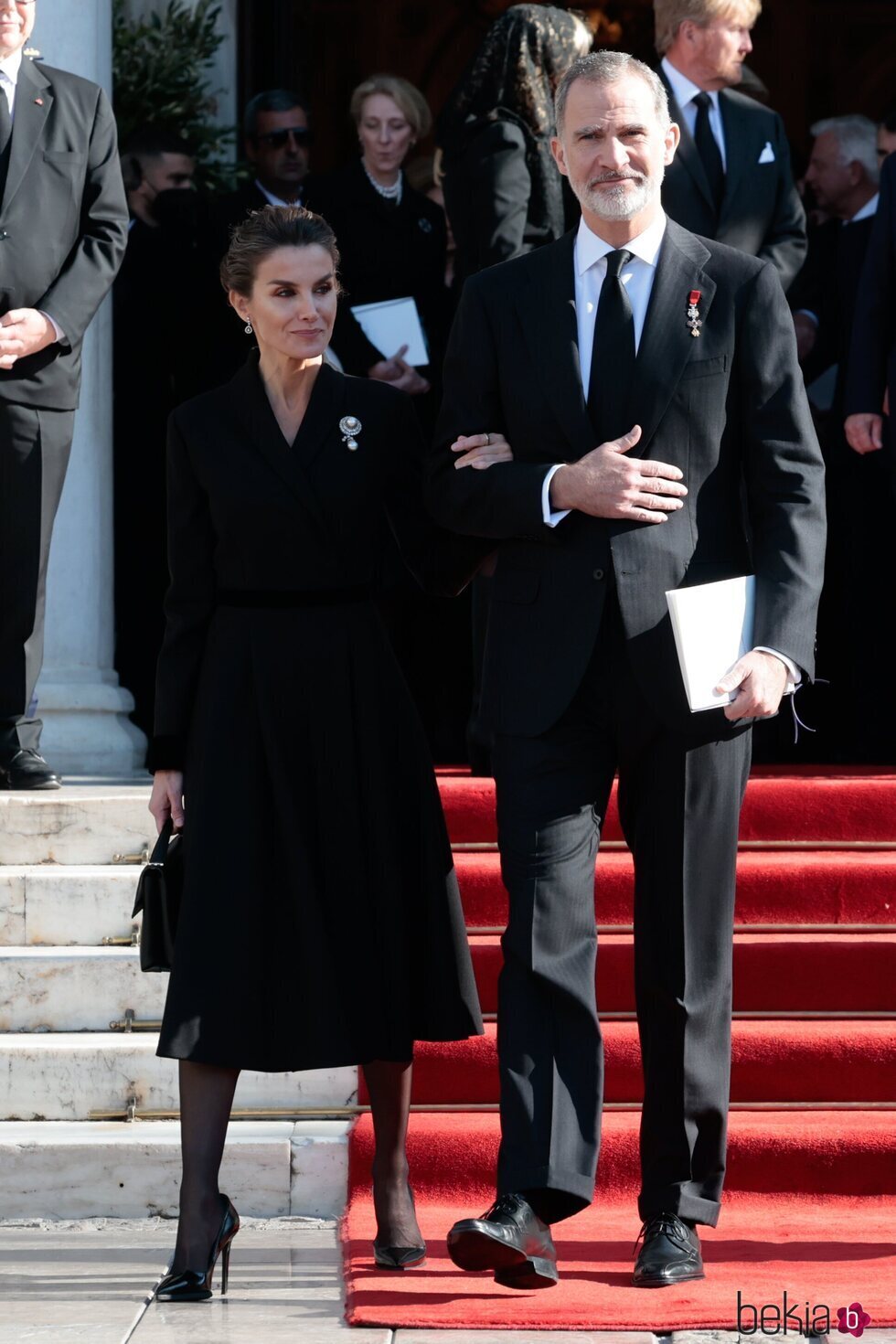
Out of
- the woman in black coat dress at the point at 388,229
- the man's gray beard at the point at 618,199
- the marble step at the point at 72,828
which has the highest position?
the woman in black coat dress at the point at 388,229

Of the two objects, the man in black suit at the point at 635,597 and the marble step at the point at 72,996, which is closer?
the man in black suit at the point at 635,597

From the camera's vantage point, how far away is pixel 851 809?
5156 millimetres

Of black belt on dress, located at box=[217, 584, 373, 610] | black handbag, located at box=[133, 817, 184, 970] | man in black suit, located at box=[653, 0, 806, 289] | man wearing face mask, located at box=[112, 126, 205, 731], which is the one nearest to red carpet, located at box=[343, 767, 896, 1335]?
black handbag, located at box=[133, 817, 184, 970]

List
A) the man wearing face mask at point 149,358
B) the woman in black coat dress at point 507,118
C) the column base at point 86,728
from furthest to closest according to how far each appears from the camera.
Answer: the man wearing face mask at point 149,358 < the column base at point 86,728 < the woman in black coat dress at point 507,118

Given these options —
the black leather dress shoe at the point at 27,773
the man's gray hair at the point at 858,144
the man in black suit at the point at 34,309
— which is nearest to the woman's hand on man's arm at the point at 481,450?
the man in black suit at the point at 34,309

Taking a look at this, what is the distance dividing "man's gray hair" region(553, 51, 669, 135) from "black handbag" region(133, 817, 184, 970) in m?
1.46

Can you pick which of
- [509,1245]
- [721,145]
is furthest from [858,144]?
[509,1245]

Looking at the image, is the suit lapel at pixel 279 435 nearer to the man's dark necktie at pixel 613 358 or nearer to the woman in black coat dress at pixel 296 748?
the woman in black coat dress at pixel 296 748

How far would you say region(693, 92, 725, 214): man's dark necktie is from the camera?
5723 millimetres

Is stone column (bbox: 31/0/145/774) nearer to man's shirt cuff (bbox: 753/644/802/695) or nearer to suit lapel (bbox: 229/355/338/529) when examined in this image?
suit lapel (bbox: 229/355/338/529)

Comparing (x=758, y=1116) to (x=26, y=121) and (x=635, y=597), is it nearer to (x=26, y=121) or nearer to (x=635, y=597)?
(x=635, y=597)

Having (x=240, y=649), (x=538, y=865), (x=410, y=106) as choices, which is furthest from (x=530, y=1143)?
(x=410, y=106)

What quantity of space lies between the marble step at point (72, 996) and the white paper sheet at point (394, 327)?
7.44 ft

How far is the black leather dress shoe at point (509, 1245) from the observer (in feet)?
11.0
